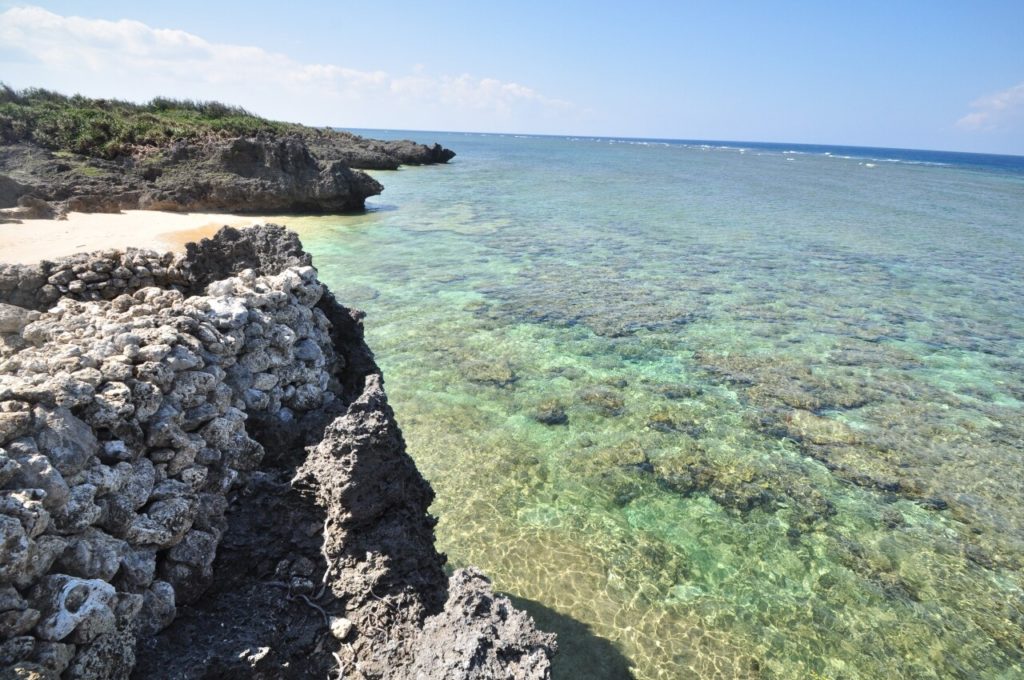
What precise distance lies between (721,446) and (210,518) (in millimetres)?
7756

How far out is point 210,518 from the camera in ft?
14.4

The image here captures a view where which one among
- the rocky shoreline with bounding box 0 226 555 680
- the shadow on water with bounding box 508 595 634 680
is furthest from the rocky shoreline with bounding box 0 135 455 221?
the shadow on water with bounding box 508 595 634 680

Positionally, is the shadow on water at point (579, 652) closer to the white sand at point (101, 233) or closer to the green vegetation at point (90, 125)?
the white sand at point (101, 233)

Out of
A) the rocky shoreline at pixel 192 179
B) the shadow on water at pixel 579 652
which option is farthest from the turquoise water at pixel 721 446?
the rocky shoreline at pixel 192 179

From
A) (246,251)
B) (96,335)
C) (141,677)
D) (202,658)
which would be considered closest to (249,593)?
(202,658)

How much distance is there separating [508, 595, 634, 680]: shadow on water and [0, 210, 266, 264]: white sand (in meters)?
12.7

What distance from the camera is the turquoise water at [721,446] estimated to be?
19.9 ft

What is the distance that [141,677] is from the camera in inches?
134

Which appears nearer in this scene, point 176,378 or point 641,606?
point 176,378

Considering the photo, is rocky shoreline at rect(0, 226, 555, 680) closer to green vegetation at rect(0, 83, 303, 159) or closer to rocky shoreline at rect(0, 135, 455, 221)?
rocky shoreline at rect(0, 135, 455, 221)

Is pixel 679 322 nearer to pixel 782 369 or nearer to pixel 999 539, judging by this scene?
pixel 782 369

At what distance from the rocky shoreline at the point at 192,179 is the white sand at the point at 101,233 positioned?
1216mm

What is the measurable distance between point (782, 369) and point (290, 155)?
83.6 ft

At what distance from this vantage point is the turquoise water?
239 inches
